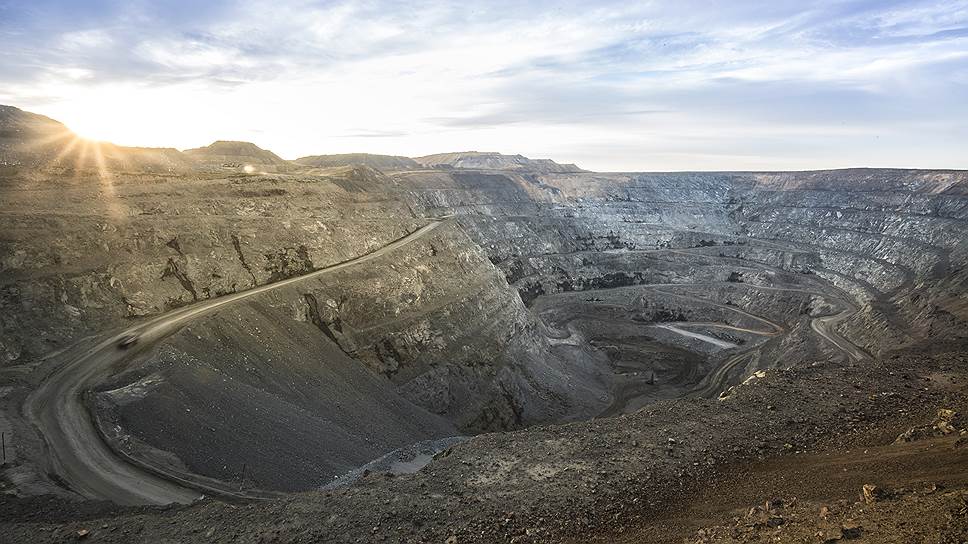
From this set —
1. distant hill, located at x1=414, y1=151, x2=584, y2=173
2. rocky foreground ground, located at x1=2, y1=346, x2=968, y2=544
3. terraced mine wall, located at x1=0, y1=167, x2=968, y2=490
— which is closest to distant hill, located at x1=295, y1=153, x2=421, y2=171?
distant hill, located at x1=414, y1=151, x2=584, y2=173

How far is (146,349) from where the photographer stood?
2883cm

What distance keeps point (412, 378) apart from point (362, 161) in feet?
358

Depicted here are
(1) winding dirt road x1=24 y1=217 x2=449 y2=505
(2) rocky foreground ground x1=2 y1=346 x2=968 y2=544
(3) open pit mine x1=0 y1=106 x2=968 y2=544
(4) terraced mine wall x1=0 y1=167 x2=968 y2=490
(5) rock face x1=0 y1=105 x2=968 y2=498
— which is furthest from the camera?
(5) rock face x1=0 y1=105 x2=968 y2=498

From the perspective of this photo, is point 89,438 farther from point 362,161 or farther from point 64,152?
point 362,161

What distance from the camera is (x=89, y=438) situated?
22.7 metres

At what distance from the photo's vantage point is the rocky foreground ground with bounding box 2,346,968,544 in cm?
1261

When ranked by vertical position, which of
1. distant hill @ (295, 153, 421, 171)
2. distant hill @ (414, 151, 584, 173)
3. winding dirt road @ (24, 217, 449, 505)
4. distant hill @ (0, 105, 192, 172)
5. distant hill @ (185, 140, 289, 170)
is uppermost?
distant hill @ (414, 151, 584, 173)

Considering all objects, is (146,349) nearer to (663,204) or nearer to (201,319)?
(201,319)

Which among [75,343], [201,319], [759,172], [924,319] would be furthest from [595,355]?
[759,172]

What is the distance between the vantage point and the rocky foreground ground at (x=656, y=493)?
41.4 feet

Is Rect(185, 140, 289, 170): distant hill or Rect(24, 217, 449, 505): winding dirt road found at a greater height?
Rect(185, 140, 289, 170): distant hill

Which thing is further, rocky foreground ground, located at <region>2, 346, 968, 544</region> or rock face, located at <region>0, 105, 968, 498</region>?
rock face, located at <region>0, 105, 968, 498</region>

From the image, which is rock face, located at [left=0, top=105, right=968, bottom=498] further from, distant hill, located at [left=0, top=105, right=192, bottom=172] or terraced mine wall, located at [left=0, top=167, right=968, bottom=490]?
distant hill, located at [left=0, top=105, right=192, bottom=172]

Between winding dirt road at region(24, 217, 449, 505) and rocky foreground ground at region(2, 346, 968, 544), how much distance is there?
254cm
